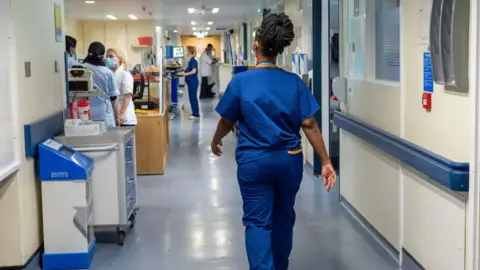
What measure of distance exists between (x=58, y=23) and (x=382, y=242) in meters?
3.03

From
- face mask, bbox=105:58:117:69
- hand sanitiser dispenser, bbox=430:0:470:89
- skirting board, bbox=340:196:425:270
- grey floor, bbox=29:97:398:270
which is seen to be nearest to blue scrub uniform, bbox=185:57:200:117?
grey floor, bbox=29:97:398:270

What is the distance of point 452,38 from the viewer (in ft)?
9.38

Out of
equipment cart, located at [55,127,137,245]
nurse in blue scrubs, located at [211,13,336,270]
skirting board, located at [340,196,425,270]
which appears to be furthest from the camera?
equipment cart, located at [55,127,137,245]

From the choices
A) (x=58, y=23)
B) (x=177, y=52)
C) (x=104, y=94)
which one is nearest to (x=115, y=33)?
(x=177, y=52)

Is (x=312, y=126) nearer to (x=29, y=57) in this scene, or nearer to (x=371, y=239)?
(x=371, y=239)

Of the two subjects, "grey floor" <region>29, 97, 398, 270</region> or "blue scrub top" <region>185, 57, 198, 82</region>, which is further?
"blue scrub top" <region>185, 57, 198, 82</region>

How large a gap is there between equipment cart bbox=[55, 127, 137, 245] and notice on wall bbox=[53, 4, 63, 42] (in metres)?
0.93

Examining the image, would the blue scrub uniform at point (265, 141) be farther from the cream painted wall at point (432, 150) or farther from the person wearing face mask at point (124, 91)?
the person wearing face mask at point (124, 91)

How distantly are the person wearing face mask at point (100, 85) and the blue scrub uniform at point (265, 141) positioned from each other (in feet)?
10.0

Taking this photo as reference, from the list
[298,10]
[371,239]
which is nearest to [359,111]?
[371,239]

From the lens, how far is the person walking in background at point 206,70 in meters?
18.8

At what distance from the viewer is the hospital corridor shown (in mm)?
3139

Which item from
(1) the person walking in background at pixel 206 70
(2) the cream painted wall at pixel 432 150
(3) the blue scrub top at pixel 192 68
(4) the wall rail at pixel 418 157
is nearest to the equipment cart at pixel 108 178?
(4) the wall rail at pixel 418 157

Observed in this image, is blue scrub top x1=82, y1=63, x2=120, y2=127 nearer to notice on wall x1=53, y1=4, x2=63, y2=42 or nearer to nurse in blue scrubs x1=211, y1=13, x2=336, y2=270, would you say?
notice on wall x1=53, y1=4, x2=63, y2=42
